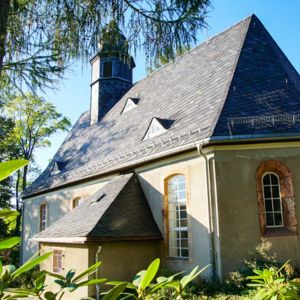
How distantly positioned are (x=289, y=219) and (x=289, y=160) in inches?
59.5

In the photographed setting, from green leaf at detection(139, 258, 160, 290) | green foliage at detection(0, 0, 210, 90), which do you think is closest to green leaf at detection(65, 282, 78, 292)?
green leaf at detection(139, 258, 160, 290)

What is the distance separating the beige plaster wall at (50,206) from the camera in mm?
15301

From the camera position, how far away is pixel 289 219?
32.0ft

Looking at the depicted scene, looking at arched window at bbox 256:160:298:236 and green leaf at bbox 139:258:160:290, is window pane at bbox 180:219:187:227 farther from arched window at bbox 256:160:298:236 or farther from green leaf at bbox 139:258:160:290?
green leaf at bbox 139:258:160:290

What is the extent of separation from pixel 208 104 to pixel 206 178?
2440mm

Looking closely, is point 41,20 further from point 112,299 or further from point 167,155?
point 167,155

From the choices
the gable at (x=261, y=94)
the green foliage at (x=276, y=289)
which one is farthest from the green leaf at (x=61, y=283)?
the gable at (x=261, y=94)

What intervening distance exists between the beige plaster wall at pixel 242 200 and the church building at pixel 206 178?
0.08 ft

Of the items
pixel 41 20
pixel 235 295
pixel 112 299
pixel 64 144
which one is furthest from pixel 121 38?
pixel 64 144

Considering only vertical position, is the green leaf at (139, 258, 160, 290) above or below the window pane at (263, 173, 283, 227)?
below

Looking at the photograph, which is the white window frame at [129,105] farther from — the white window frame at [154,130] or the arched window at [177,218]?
the arched window at [177,218]

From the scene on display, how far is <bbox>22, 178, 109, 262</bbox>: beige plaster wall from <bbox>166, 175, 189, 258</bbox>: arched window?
11.5ft

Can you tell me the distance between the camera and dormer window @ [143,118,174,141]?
12117 mm

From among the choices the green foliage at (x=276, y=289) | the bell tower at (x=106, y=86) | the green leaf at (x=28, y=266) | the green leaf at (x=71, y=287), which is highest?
the bell tower at (x=106, y=86)
